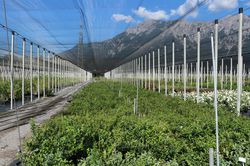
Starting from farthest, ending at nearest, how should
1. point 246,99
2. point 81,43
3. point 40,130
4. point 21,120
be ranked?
point 81,43, point 246,99, point 21,120, point 40,130

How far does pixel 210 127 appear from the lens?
4.87 m

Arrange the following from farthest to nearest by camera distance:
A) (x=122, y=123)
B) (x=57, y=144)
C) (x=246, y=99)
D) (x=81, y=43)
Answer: (x=81, y=43) → (x=246, y=99) → (x=122, y=123) → (x=57, y=144)

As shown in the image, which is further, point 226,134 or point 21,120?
point 21,120

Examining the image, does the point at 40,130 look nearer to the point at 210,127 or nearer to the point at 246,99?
the point at 210,127

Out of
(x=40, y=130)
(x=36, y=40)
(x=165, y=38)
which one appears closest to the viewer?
(x=40, y=130)

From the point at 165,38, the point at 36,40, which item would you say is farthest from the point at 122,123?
the point at 36,40

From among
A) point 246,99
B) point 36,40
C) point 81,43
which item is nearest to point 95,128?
point 246,99

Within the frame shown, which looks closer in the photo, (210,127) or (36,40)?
(210,127)

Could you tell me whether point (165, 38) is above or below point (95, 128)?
above

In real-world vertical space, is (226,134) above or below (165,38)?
below

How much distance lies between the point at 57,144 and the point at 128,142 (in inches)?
39.5

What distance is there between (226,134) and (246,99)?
792 centimetres

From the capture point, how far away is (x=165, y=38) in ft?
52.4

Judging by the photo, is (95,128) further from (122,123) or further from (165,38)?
(165,38)
